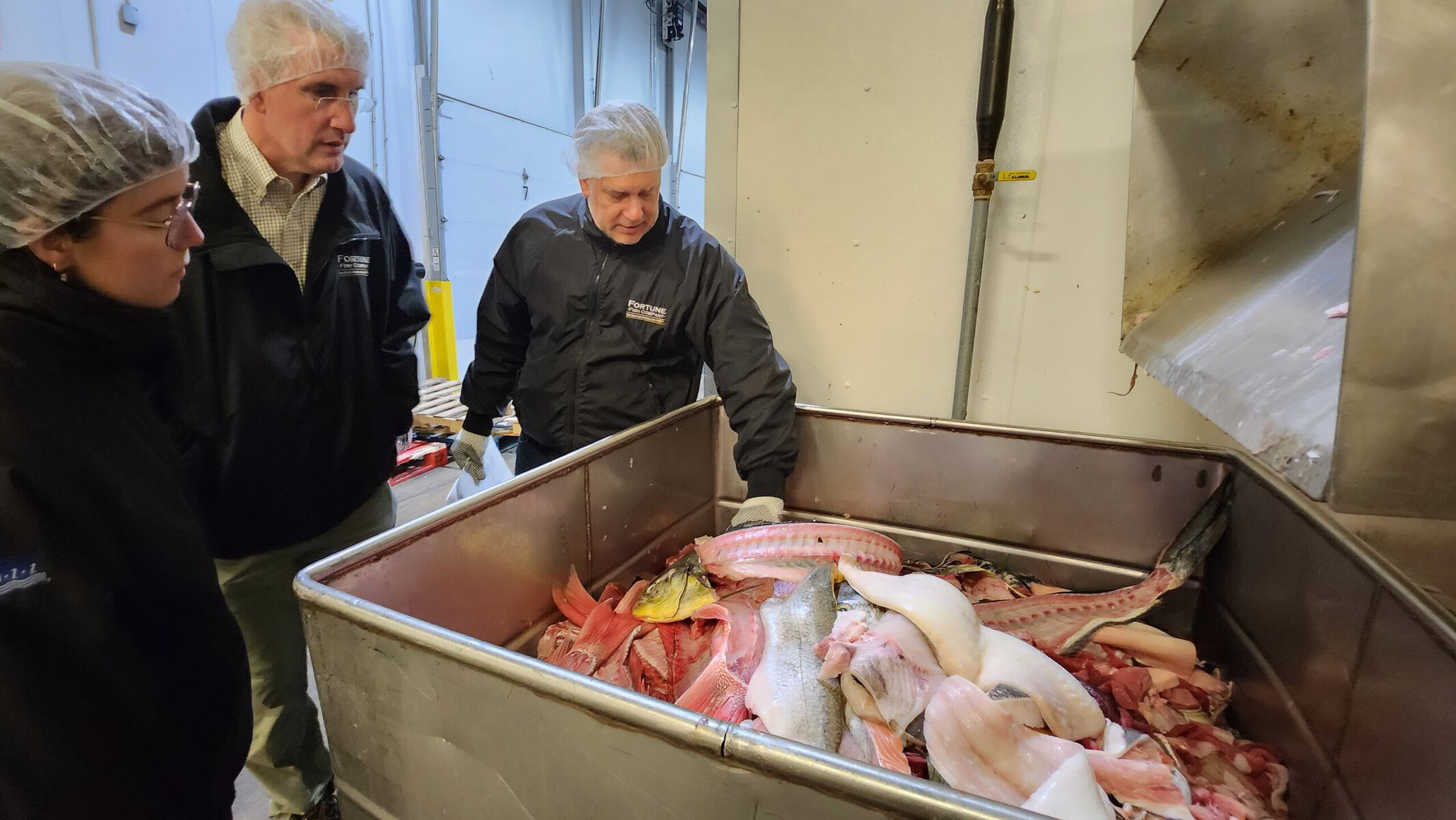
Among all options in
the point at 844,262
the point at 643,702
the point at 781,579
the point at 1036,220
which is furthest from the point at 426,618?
the point at 1036,220

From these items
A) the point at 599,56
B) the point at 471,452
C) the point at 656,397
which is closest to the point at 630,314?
the point at 656,397

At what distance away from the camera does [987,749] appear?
0.80 meters

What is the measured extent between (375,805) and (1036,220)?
1.93 m

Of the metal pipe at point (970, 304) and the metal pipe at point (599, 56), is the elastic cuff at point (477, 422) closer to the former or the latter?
Answer: the metal pipe at point (970, 304)

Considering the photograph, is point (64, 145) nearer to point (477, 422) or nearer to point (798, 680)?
point (477, 422)

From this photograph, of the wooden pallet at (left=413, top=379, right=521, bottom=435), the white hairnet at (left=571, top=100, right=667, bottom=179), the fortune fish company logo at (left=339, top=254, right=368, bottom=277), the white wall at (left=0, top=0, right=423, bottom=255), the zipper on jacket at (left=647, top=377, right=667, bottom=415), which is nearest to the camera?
the fortune fish company logo at (left=339, top=254, right=368, bottom=277)

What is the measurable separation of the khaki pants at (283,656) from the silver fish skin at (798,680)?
0.93m

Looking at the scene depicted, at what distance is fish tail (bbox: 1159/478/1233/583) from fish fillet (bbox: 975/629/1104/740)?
39 centimetres

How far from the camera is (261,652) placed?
4.79 feet

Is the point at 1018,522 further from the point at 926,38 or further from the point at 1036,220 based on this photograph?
the point at 926,38

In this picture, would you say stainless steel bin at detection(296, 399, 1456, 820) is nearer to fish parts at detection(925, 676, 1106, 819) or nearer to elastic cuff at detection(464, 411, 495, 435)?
fish parts at detection(925, 676, 1106, 819)

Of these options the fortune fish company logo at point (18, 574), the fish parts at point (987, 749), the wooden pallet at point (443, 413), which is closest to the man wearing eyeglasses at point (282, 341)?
the fortune fish company logo at point (18, 574)

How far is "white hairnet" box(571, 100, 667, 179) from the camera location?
151 cm

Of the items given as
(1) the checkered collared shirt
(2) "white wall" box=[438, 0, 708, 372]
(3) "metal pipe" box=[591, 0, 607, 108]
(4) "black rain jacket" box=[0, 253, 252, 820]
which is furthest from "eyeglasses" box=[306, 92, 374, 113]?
(3) "metal pipe" box=[591, 0, 607, 108]
